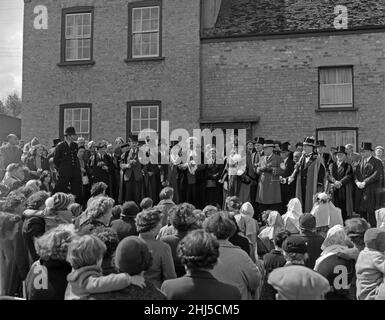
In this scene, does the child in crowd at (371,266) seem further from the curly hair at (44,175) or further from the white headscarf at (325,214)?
the curly hair at (44,175)

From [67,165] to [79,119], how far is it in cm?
748

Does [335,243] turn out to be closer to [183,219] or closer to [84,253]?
[183,219]

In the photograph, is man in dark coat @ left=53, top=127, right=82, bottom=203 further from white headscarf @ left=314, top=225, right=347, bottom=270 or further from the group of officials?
white headscarf @ left=314, top=225, right=347, bottom=270

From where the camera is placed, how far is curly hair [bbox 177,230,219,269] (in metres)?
3.77

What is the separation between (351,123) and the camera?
1664cm

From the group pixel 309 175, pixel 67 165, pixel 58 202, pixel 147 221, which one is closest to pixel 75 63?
pixel 67 165

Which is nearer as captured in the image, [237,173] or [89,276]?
[89,276]

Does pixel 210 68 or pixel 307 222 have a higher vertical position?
pixel 210 68

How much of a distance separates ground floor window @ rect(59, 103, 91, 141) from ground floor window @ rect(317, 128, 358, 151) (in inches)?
319

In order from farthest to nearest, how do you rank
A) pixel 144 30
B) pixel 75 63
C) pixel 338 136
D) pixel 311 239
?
pixel 75 63 → pixel 144 30 → pixel 338 136 → pixel 311 239

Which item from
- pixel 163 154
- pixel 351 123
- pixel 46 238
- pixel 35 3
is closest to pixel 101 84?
pixel 35 3

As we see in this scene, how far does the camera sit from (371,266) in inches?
187

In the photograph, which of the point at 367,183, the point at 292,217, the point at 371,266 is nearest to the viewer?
the point at 371,266

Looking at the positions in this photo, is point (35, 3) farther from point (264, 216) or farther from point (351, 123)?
point (264, 216)
